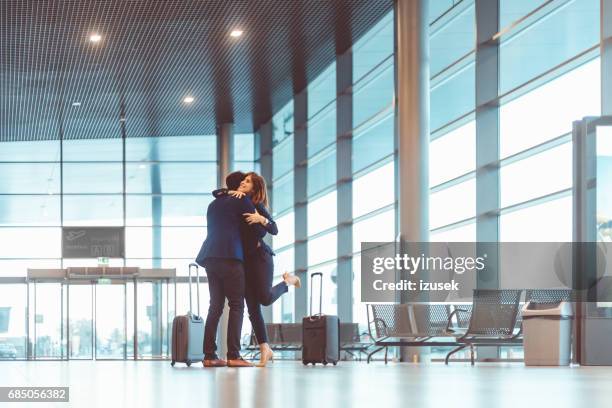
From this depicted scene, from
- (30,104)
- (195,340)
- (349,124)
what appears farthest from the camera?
(30,104)

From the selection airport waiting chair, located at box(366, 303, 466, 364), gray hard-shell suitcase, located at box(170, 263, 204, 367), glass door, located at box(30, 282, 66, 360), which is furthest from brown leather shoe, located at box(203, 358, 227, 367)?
glass door, located at box(30, 282, 66, 360)

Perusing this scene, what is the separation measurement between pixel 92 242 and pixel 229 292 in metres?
18.3

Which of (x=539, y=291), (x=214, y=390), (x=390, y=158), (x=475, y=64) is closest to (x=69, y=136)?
(x=390, y=158)

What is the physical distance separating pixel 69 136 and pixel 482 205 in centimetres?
1370

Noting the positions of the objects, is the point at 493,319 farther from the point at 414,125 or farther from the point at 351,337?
A: the point at 351,337

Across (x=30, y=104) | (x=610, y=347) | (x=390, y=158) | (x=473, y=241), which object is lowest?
(x=610, y=347)

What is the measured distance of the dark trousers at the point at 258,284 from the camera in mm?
7758

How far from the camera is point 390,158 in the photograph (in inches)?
695

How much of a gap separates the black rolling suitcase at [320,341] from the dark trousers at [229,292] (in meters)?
2.20

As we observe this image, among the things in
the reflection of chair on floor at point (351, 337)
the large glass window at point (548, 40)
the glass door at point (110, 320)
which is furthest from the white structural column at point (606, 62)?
the glass door at point (110, 320)

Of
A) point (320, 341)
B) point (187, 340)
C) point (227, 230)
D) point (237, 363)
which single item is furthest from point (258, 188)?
point (320, 341)

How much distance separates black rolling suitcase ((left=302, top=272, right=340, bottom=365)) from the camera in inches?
386

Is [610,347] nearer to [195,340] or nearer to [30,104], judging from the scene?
[195,340]

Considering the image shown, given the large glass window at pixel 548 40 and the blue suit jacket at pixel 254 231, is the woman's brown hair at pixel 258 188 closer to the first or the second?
the blue suit jacket at pixel 254 231
